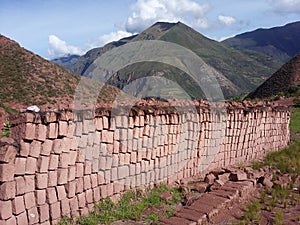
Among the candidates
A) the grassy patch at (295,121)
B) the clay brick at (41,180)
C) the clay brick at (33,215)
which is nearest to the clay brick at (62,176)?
the clay brick at (41,180)

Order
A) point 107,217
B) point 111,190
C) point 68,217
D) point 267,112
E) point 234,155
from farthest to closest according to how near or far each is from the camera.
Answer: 1. point 267,112
2. point 234,155
3. point 111,190
4. point 107,217
5. point 68,217

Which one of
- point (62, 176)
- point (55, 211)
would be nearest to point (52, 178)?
point (62, 176)

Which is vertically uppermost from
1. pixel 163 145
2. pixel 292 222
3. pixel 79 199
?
pixel 163 145

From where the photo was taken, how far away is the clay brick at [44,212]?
21.6 ft

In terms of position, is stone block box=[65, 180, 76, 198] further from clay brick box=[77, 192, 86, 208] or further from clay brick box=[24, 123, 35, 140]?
clay brick box=[24, 123, 35, 140]

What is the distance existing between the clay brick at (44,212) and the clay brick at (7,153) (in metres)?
1.04

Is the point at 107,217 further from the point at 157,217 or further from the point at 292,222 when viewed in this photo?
the point at 292,222

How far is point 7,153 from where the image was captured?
5.96 m

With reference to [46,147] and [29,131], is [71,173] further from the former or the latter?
[29,131]

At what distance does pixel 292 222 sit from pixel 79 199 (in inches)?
158

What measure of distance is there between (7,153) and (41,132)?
2.61 feet

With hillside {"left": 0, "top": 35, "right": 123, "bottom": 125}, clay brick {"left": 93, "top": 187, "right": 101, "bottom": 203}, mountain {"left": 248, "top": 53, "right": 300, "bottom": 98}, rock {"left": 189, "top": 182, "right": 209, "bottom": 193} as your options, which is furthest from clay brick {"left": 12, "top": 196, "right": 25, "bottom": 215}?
mountain {"left": 248, "top": 53, "right": 300, "bottom": 98}

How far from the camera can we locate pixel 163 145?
32.6 feet

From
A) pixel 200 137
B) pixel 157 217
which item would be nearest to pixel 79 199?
pixel 157 217
